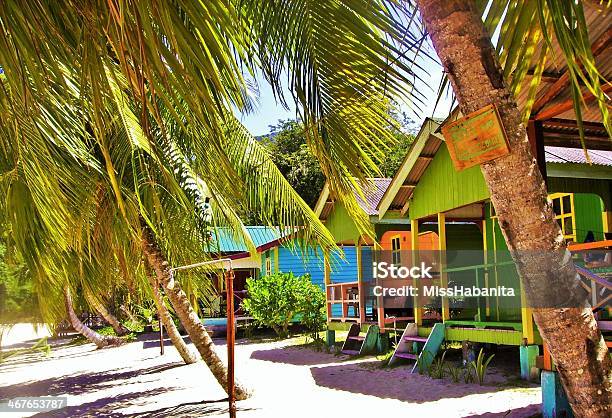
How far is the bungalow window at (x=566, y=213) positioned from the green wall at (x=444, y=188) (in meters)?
1.60

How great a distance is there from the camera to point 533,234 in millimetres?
2857

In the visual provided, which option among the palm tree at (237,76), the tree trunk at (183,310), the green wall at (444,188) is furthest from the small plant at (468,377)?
the palm tree at (237,76)

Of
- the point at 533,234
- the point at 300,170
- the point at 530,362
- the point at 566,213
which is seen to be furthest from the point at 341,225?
the point at 300,170

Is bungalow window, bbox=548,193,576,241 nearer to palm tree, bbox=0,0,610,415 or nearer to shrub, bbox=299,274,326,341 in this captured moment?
palm tree, bbox=0,0,610,415

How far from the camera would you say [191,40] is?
233 centimetres

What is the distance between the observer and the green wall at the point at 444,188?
11.1m

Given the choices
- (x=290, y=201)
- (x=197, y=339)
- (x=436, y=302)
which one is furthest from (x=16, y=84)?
(x=436, y=302)

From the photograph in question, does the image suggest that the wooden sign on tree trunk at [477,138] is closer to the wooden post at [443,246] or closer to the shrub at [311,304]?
the wooden post at [443,246]

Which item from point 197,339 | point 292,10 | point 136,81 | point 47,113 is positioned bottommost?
point 197,339

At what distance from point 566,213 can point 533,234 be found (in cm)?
968

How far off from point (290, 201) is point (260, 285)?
11.7m

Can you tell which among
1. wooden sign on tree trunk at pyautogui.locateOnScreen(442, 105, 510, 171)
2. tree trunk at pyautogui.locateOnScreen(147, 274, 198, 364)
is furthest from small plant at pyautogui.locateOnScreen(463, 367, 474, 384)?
wooden sign on tree trunk at pyautogui.locateOnScreen(442, 105, 510, 171)

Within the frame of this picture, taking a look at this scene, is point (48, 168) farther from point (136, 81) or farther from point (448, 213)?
point (448, 213)

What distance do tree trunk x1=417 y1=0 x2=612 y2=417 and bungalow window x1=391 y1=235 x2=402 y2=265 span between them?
44.9ft
